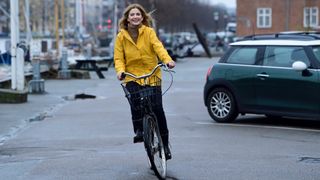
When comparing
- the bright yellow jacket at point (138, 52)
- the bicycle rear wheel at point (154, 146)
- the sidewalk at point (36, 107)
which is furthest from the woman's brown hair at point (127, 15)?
the sidewalk at point (36, 107)

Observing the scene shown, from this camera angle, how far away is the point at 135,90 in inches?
307

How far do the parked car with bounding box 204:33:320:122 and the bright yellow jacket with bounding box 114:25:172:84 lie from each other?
4.40 m

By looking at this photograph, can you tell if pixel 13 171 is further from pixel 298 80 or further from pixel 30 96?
pixel 30 96

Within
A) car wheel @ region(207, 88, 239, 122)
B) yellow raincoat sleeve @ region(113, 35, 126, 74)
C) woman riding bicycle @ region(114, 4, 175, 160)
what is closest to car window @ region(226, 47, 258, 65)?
car wheel @ region(207, 88, 239, 122)

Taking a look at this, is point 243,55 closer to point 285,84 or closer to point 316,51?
point 285,84

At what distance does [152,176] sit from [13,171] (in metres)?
1.72

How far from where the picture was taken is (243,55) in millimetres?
12844

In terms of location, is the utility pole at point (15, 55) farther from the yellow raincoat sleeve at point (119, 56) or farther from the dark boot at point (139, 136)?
the dark boot at point (139, 136)

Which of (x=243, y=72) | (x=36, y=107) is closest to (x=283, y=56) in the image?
(x=243, y=72)

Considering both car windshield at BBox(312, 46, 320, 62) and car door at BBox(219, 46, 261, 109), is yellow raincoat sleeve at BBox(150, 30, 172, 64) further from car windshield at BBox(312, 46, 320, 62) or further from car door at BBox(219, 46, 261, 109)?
car door at BBox(219, 46, 261, 109)

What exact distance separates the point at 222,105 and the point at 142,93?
18.1ft

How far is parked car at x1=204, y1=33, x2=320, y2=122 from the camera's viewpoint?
1180 cm

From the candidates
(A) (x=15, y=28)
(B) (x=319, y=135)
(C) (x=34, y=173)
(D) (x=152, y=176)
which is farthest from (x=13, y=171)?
(A) (x=15, y=28)

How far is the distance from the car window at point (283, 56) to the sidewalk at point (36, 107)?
4.53 m
